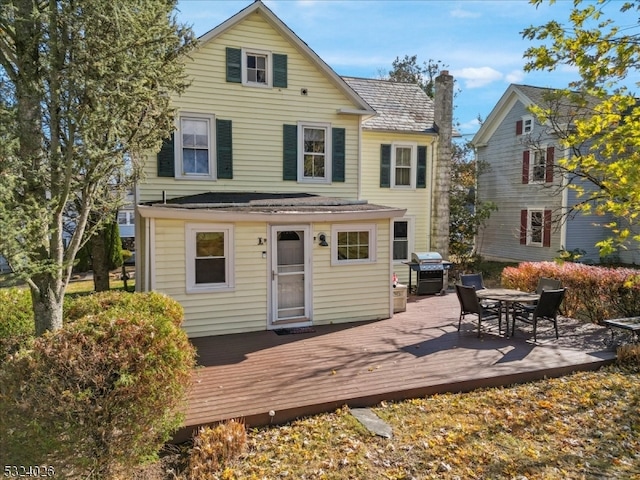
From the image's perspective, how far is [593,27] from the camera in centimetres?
514

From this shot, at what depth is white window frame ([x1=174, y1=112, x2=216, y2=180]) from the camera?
973cm

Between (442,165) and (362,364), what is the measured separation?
10017 millimetres

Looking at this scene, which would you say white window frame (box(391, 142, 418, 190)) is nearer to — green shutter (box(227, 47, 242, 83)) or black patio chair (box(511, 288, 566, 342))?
green shutter (box(227, 47, 242, 83))

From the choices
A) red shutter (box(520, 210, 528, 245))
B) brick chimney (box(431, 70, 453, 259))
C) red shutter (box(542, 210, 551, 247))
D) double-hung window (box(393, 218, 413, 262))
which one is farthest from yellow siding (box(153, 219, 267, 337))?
red shutter (box(520, 210, 528, 245))

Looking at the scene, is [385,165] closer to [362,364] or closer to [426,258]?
[426,258]

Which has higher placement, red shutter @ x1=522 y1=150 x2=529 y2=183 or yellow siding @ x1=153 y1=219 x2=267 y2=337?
red shutter @ x1=522 y1=150 x2=529 y2=183

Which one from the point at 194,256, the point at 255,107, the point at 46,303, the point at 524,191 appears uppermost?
the point at 255,107

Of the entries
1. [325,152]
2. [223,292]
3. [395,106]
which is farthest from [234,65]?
[395,106]

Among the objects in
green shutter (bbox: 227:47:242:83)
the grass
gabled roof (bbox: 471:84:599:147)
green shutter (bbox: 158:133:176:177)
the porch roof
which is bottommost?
the grass

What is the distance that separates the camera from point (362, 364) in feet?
21.0

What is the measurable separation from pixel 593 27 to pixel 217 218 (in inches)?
256

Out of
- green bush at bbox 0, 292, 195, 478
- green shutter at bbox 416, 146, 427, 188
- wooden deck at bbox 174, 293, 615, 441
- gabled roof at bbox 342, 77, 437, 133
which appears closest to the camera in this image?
green bush at bbox 0, 292, 195, 478

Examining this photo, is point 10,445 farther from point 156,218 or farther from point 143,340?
point 156,218

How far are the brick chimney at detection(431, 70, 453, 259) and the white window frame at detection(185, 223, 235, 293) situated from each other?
872 cm
